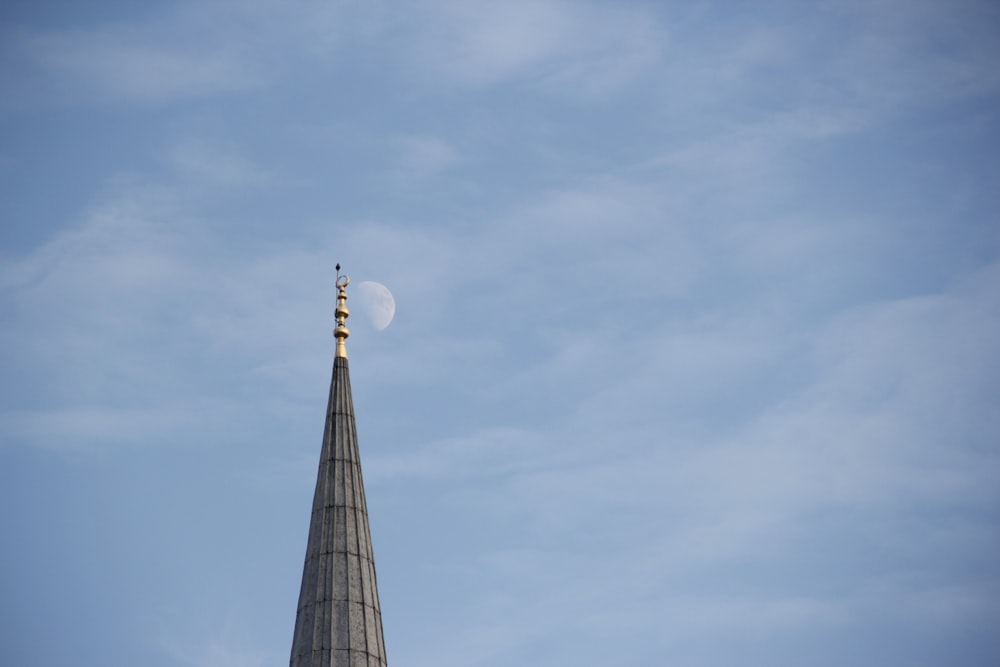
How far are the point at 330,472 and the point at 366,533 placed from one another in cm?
226

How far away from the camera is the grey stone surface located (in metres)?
49.6

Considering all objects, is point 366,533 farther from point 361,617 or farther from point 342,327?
point 342,327

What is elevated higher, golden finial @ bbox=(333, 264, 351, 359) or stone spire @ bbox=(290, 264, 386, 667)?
golden finial @ bbox=(333, 264, 351, 359)

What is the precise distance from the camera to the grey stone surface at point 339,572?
1953 inches

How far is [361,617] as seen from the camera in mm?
50469

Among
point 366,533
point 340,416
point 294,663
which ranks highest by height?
point 340,416

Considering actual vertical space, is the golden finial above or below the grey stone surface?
above

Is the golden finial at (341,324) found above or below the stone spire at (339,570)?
above

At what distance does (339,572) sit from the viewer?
51188mm

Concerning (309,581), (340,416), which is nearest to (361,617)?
(309,581)

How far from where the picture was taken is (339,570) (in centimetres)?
5125

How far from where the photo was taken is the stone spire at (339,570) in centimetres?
4959

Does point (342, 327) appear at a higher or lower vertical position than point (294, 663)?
higher

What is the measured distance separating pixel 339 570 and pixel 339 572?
0.08 meters
